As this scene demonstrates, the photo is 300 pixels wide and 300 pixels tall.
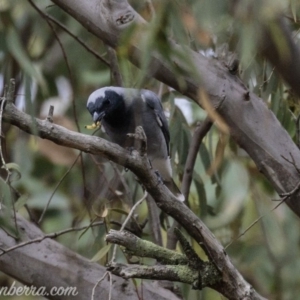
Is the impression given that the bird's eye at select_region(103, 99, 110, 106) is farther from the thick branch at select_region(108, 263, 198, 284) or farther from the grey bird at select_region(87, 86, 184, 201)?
the thick branch at select_region(108, 263, 198, 284)

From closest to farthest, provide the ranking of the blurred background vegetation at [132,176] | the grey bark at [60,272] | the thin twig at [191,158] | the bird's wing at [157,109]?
the blurred background vegetation at [132,176] → the grey bark at [60,272] → the thin twig at [191,158] → the bird's wing at [157,109]

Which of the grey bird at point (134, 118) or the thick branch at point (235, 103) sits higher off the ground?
the thick branch at point (235, 103)

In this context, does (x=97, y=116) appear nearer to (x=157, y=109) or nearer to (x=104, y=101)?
(x=104, y=101)

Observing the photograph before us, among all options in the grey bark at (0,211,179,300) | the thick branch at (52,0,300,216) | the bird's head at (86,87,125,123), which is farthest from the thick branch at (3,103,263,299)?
the bird's head at (86,87,125,123)

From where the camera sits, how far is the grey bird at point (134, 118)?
2498 mm

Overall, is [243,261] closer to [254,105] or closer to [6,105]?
[254,105]

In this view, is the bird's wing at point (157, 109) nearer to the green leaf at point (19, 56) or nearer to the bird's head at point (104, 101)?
the bird's head at point (104, 101)

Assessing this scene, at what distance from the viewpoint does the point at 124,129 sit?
2574 millimetres

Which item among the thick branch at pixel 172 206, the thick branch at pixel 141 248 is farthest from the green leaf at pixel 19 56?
the thick branch at pixel 141 248

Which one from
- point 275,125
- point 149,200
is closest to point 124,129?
point 149,200

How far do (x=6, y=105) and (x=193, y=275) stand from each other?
2.18 ft

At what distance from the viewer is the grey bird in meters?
2.50

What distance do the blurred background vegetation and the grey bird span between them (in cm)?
6

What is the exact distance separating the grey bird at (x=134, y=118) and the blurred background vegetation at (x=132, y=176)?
0.20ft
